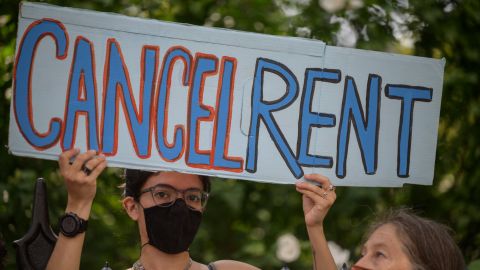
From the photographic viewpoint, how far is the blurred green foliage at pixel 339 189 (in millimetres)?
5000

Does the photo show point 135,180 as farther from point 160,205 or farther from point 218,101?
point 218,101

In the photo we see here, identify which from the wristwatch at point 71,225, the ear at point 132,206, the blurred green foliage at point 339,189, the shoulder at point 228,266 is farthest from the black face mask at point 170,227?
the blurred green foliage at point 339,189

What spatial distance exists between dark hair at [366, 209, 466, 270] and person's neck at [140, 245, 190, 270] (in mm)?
843

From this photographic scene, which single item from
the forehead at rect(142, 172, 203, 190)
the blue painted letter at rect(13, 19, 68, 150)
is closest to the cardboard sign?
the blue painted letter at rect(13, 19, 68, 150)

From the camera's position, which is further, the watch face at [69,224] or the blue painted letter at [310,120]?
the blue painted letter at [310,120]

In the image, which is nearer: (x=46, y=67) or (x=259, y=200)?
(x=46, y=67)

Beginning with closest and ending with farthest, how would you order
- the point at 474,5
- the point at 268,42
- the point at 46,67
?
the point at 46,67 → the point at 268,42 → the point at 474,5

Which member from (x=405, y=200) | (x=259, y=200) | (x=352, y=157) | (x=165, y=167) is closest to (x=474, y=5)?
(x=405, y=200)

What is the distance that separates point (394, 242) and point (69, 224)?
1.20 meters

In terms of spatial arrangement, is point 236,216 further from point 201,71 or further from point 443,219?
point 201,71

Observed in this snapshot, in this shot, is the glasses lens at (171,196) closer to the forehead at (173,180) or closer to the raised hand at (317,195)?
the forehead at (173,180)

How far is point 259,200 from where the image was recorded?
5301 mm

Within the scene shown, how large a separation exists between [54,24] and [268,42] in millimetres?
819

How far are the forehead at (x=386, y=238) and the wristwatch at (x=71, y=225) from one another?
108 cm
